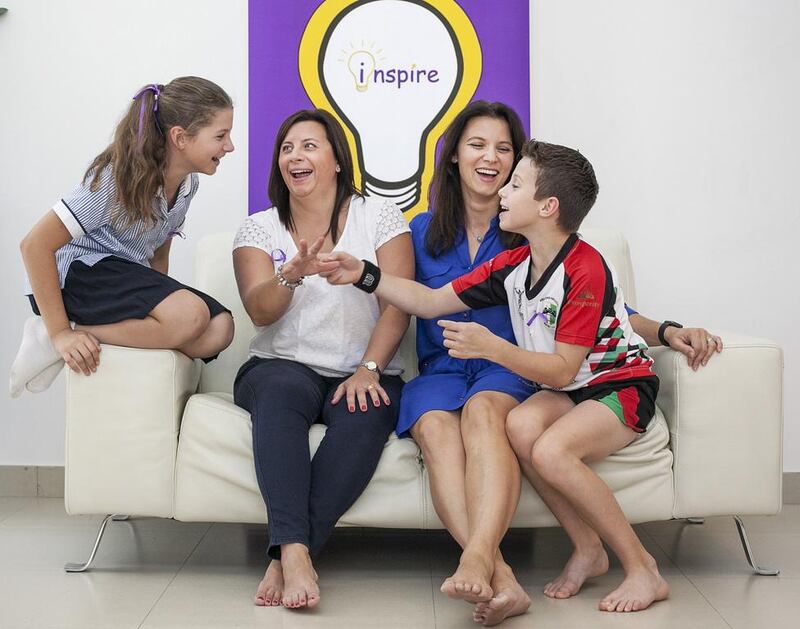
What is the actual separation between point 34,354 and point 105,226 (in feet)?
1.17

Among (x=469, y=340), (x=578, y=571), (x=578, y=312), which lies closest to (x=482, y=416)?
(x=469, y=340)

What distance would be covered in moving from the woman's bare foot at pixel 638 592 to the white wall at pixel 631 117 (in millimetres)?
1332

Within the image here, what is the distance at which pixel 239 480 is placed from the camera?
226 centimetres

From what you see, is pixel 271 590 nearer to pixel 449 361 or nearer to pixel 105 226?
pixel 449 361

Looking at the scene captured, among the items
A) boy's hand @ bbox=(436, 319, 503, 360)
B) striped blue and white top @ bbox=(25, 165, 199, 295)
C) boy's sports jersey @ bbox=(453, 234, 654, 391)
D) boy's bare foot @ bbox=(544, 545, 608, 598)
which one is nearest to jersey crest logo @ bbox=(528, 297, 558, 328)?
boy's sports jersey @ bbox=(453, 234, 654, 391)

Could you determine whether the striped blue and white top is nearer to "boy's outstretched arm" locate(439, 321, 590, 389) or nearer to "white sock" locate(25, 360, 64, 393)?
"white sock" locate(25, 360, 64, 393)

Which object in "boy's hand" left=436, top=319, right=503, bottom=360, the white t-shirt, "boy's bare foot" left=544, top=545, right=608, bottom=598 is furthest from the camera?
the white t-shirt

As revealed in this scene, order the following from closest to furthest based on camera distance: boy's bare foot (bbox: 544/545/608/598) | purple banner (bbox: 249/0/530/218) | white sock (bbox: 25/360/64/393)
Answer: boy's bare foot (bbox: 544/545/608/598), white sock (bbox: 25/360/64/393), purple banner (bbox: 249/0/530/218)

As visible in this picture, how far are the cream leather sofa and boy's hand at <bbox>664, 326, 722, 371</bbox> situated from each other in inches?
A: 0.7

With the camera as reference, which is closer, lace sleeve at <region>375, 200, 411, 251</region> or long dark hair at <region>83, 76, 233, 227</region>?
long dark hair at <region>83, 76, 233, 227</region>

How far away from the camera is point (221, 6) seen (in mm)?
3273

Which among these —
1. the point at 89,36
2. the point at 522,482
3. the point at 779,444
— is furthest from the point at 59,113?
the point at 779,444

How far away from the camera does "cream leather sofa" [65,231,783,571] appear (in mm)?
2266

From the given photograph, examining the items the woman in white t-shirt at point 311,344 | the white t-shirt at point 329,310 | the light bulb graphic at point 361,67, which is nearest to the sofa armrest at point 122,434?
the woman in white t-shirt at point 311,344
